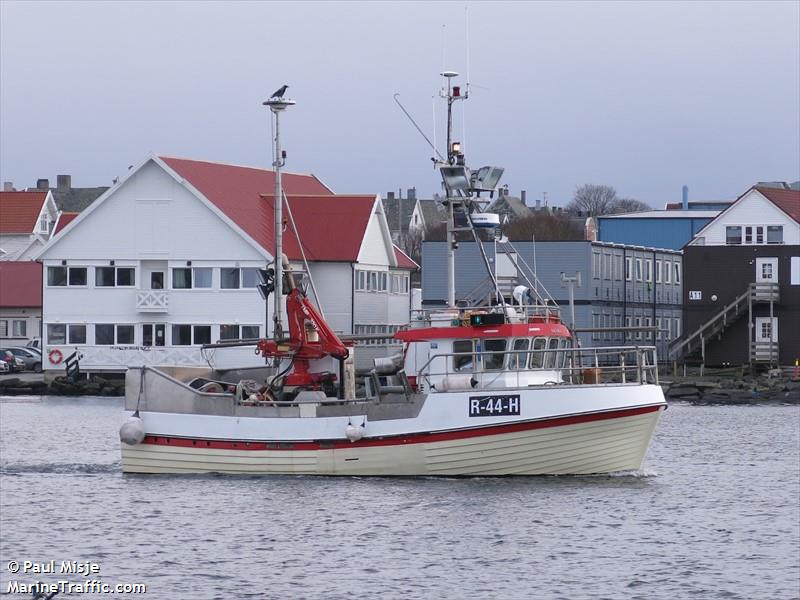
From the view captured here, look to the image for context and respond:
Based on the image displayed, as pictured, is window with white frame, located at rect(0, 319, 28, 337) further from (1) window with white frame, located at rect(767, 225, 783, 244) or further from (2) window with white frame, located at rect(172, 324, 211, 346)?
(1) window with white frame, located at rect(767, 225, 783, 244)

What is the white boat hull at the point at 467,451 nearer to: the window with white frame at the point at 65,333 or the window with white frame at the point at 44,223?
the window with white frame at the point at 65,333

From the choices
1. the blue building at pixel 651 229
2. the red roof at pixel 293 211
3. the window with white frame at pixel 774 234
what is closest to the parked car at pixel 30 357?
the red roof at pixel 293 211

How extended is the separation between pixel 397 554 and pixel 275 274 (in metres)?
10.2

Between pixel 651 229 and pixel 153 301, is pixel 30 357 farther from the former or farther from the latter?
pixel 651 229

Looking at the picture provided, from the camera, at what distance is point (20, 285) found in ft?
287

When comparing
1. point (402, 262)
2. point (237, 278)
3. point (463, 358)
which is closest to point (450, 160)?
point (463, 358)

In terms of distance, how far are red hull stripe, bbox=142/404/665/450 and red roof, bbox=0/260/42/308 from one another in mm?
56273

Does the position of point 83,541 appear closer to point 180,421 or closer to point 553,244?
point 180,421

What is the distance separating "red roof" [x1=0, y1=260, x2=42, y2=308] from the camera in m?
86.5

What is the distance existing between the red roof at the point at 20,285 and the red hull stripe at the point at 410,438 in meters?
56.3

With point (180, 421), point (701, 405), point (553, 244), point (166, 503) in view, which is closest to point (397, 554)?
point (166, 503)

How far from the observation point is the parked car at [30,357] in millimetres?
77438

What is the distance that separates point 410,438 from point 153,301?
3777 centimetres

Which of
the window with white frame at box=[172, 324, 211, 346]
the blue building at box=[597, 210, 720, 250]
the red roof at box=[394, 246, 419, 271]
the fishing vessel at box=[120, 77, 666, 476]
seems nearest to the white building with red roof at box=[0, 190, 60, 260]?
the red roof at box=[394, 246, 419, 271]
